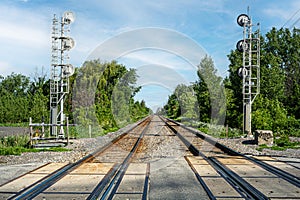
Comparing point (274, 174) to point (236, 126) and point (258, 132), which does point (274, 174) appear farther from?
point (236, 126)

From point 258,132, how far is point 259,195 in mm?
9984

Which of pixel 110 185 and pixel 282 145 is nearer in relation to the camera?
pixel 110 185

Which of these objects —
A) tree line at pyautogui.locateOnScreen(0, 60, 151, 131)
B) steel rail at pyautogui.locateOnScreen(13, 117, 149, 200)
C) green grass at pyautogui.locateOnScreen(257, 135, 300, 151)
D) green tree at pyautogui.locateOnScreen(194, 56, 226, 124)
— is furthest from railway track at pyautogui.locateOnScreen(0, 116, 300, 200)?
green tree at pyautogui.locateOnScreen(194, 56, 226, 124)

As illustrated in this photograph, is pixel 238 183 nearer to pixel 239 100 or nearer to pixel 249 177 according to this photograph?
pixel 249 177

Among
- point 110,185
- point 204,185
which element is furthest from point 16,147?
point 204,185

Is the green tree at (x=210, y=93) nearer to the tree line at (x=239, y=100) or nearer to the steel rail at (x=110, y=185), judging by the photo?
the tree line at (x=239, y=100)

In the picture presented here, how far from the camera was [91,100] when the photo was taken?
24.9 metres

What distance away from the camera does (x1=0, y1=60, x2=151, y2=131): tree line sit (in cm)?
2378

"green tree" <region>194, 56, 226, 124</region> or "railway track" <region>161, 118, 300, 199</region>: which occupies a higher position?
"green tree" <region>194, 56, 226, 124</region>

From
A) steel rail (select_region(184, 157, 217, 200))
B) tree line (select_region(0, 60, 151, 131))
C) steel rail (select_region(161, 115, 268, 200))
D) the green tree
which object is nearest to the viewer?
steel rail (select_region(184, 157, 217, 200))

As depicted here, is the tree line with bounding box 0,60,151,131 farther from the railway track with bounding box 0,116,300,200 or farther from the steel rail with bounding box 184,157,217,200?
the steel rail with bounding box 184,157,217,200

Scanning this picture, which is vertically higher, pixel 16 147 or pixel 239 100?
pixel 239 100

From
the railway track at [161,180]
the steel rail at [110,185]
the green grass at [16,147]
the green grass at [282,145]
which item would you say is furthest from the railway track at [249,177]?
the green grass at [16,147]

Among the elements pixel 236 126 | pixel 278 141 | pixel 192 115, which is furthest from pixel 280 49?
pixel 278 141
